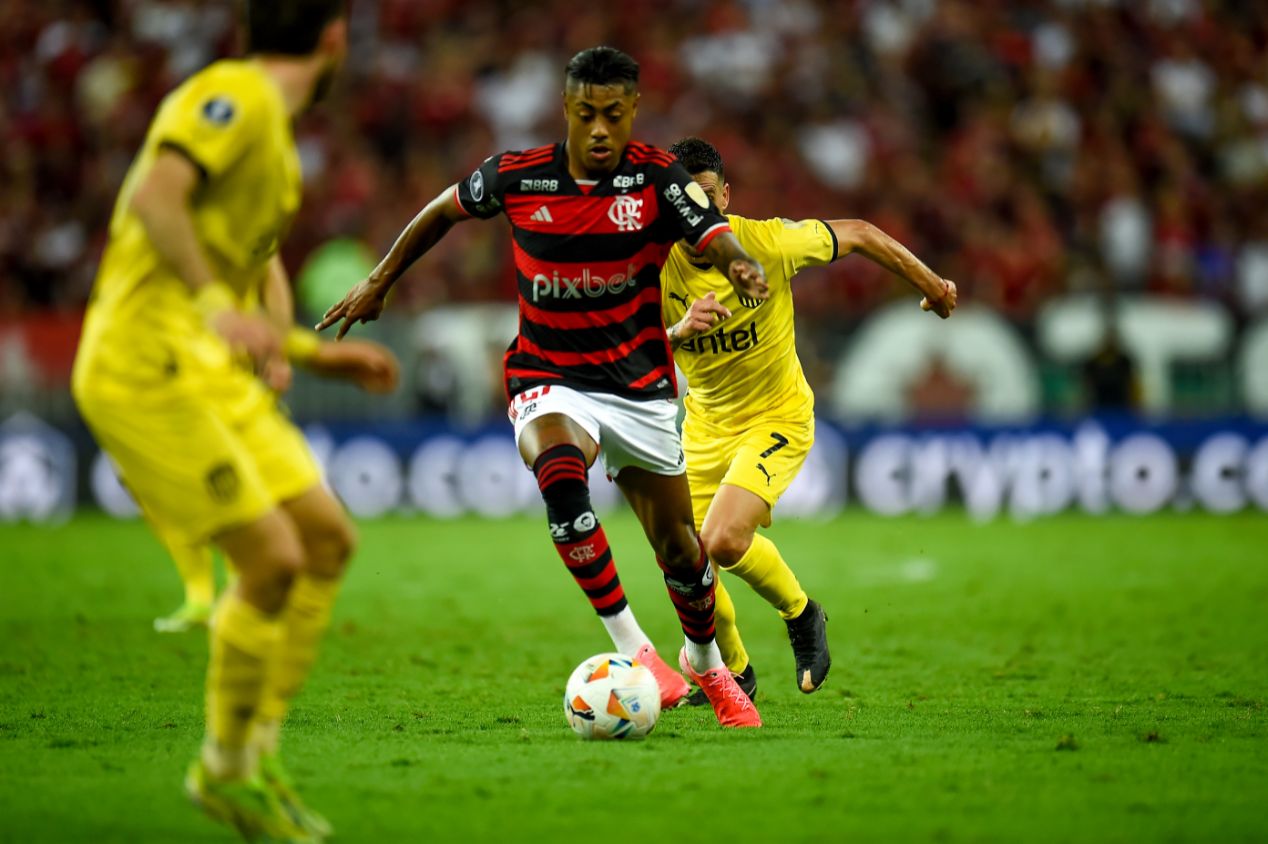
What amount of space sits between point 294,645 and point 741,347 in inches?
138

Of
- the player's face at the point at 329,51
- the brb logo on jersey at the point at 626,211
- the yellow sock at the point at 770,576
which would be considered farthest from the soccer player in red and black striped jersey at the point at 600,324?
the player's face at the point at 329,51

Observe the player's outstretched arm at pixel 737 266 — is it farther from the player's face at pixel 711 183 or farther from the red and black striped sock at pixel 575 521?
the player's face at pixel 711 183

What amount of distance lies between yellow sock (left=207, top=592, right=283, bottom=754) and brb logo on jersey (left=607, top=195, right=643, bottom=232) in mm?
2762

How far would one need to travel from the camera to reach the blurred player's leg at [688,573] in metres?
7.24

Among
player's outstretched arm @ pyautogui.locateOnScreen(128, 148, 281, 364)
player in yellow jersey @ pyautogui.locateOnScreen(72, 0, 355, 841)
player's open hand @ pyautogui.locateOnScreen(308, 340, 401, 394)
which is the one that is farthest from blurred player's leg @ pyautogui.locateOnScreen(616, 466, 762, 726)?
player's outstretched arm @ pyautogui.locateOnScreen(128, 148, 281, 364)

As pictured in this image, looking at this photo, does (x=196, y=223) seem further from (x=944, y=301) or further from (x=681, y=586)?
(x=944, y=301)

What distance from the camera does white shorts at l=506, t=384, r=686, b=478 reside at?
23.5ft

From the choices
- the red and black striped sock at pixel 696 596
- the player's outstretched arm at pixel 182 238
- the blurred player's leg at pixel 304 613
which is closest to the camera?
the player's outstretched arm at pixel 182 238

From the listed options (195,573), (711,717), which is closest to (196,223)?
(711,717)

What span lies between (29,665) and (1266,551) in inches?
423

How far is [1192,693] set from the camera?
7.88m

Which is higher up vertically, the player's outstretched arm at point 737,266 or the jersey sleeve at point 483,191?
the jersey sleeve at point 483,191

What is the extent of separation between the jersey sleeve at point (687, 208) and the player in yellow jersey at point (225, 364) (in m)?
2.10

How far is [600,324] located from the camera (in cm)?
728
